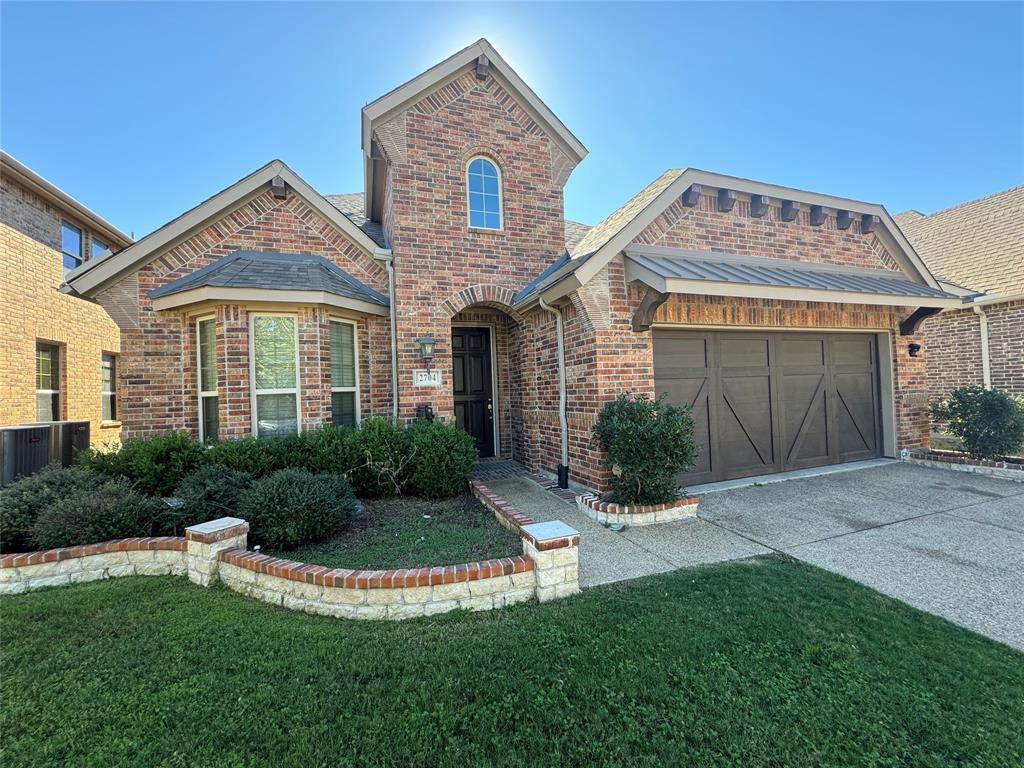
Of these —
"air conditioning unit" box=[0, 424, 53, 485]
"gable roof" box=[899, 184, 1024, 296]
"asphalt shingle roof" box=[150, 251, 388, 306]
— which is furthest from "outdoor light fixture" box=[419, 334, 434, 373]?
"gable roof" box=[899, 184, 1024, 296]

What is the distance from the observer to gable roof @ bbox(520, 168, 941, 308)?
6.04m

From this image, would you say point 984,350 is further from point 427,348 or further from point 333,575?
point 333,575

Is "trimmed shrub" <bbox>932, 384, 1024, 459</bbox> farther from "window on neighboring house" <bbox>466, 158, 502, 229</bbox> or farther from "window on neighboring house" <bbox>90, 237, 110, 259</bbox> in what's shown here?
"window on neighboring house" <bbox>90, 237, 110, 259</bbox>

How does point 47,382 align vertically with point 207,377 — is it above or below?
above

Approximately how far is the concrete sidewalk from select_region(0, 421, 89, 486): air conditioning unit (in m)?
7.13

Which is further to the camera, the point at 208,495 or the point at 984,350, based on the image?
the point at 984,350

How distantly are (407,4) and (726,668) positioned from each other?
957cm

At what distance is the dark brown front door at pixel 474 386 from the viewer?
8977mm

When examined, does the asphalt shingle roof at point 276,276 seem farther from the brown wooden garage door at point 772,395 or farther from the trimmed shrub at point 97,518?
the brown wooden garage door at point 772,395

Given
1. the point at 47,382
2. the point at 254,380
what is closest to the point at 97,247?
the point at 47,382

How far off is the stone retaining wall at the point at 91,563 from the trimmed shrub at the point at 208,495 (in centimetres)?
48

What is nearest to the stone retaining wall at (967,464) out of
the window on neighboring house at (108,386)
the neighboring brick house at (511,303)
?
the neighboring brick house at (511,303)

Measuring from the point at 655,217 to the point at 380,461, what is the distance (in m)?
5.35

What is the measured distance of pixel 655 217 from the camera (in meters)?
6.51
